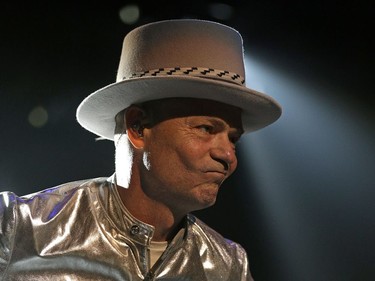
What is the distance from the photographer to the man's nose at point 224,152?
6.04 feet

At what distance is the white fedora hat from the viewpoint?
1844 millimetres

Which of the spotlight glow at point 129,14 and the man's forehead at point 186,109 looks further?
the spotlight glow at point 129,14

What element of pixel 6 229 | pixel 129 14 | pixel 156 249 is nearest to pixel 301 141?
pixel 129 14

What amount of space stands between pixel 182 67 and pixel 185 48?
59 mm

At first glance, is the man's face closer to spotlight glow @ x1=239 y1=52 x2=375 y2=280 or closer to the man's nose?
the man's nose

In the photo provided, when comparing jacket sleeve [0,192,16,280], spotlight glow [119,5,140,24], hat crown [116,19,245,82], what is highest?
spotlight glow [119,5,140,24]

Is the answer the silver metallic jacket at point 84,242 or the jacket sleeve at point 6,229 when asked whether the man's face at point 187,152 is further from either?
the jacket sleeve at point 6,229

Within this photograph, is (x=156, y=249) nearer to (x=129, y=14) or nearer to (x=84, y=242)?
(x=84, y=242)

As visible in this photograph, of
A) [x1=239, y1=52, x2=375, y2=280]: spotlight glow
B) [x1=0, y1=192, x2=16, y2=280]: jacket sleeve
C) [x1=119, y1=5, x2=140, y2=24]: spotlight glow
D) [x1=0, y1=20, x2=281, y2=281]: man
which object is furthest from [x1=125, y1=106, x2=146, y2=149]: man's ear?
[x1=239, y1=52, x2=375, y2=280]: spotlight glow

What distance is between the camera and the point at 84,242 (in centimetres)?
194

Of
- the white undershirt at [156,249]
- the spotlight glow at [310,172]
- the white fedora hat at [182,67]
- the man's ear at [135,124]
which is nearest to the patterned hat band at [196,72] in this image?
the white fedora hat at [182,67]

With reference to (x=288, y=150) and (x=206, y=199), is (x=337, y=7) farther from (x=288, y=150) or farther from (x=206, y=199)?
(x=206, y=199)

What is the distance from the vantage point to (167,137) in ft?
6.11

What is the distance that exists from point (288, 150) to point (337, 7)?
0.68 metres
